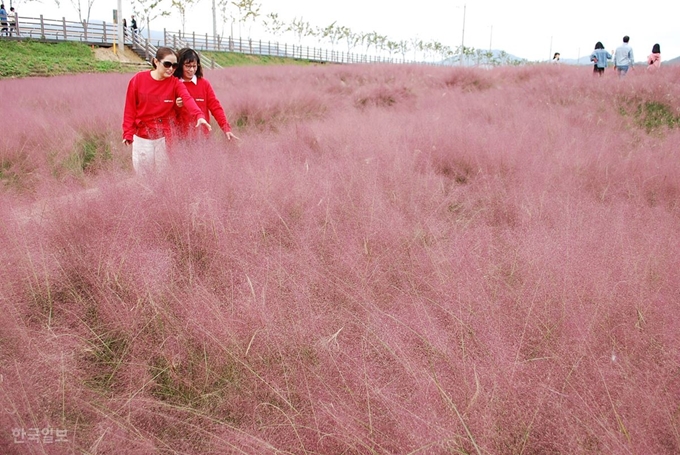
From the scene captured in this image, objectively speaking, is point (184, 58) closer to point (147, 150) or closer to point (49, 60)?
point (147, 150)

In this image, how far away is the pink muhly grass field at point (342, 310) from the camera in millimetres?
1245

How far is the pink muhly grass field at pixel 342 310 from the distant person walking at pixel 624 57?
867 centimetres

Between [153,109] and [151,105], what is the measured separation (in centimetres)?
4

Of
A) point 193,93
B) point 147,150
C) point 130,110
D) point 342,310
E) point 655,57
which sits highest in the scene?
point 655,57

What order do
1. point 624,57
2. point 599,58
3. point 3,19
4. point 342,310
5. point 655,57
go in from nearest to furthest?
point 342,310
point 624,57
point 599,58
point 655,57
point 3,19

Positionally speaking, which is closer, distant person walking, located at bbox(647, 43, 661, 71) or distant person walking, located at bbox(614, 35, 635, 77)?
distant person walking, located at bbox(614, 35, 635, 77)

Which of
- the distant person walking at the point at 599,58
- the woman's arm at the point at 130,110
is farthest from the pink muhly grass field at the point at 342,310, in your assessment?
the distant person walking at the point at 599,58

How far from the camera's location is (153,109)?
370 centimetres

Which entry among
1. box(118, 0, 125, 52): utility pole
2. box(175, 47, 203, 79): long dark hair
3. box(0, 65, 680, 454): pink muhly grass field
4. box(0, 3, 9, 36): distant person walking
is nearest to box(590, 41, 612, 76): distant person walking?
box(0, 65, 680, 454): pink muhly grass field

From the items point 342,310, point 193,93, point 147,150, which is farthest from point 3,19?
point 342,310

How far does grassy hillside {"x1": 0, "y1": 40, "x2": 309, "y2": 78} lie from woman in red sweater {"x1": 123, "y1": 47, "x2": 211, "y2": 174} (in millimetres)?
14314

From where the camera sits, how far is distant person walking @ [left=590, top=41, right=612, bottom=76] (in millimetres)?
10891

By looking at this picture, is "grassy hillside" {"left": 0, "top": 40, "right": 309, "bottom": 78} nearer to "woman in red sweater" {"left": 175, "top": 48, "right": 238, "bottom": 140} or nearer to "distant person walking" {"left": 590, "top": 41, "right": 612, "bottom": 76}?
"woman in red sweater" {"left": 175, "top": 48, "right": 238, "bottom": 140}

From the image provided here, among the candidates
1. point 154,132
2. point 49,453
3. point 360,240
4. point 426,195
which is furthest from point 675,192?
point 154,132
